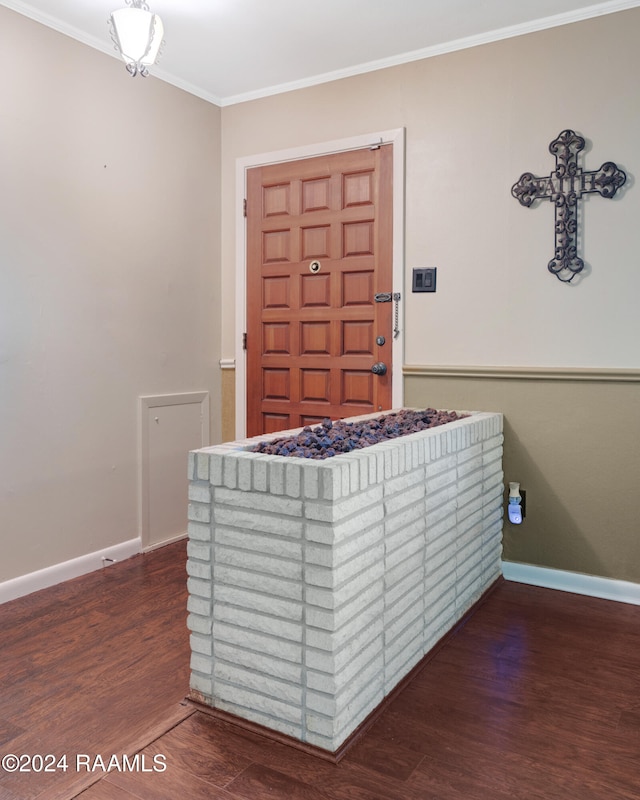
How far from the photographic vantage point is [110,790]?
1.51 m

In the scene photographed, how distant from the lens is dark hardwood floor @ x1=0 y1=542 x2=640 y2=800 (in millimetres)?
1525

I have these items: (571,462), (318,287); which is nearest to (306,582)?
(571,462)

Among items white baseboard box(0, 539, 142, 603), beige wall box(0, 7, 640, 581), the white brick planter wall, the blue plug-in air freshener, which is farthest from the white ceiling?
white baseboard box(0, 539, 142, 603)

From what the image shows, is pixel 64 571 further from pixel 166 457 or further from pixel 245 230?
pixel 245 230

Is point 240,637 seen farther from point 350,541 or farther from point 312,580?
point 350,541

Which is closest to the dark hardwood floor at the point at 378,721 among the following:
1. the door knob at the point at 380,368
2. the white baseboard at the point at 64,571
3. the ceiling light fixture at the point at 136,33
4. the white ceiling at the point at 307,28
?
the white baseboard at the point at 64,571

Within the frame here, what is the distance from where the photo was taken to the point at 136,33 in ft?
7.97

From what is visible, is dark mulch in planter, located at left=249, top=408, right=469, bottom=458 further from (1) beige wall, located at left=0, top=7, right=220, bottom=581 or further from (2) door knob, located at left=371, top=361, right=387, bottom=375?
(1) beige wall, located at left=0, top=7, right=220, bottom=581

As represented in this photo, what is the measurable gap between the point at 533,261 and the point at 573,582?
55.5 inches

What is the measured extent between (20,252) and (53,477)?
0.96m

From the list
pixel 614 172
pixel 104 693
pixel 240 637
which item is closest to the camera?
pixel 240 637

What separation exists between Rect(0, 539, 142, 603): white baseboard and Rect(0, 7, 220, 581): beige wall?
32 millimetres

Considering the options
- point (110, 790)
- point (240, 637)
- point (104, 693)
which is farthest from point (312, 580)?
point (104, 693)

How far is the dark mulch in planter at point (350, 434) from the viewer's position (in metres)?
1.85
